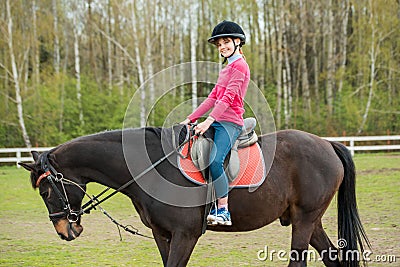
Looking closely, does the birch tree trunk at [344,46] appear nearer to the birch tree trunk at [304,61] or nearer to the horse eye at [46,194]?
the birch tree trunk at [304,61]

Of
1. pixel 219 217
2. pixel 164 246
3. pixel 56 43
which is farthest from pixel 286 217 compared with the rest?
pixel 56 43

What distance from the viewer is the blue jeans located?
506 centimetres

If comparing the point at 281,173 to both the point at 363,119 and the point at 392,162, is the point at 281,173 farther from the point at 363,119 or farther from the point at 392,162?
the point at 363,119

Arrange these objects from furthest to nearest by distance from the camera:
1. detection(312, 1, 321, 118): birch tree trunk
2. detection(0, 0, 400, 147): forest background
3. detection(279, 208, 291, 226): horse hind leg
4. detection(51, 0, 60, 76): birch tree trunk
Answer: detection(312, 1, 321, 118): birch tree trunk → detection(51, 0, 60, 76): birch tree trunk → detection(0, 0, 400, 147): forest background → detection(279, 208, 291, 226): horse hind leg

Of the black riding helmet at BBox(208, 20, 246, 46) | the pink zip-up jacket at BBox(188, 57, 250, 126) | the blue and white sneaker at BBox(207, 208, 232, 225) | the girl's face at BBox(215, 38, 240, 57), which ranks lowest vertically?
the blue and white sneaker at BBox(207, 208, 232, 225)

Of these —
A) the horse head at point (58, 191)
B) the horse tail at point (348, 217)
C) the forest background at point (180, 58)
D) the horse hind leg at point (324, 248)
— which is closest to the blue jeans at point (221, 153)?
the horse head at point (58, 191)

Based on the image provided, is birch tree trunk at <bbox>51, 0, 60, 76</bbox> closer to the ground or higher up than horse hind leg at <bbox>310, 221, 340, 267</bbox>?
higher up

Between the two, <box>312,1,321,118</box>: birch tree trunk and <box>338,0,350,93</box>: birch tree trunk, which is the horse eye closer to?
<box>312,1,321,118</box>: birch tree trunk

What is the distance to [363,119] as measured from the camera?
2995cm

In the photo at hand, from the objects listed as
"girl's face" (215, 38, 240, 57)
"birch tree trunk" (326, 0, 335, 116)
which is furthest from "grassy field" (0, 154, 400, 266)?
"birch tree trunk" (326, 0, 335, 116)

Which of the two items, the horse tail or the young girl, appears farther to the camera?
the horse tail

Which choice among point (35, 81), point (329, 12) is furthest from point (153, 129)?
point (329, 12)

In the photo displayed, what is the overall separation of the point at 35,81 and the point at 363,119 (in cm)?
1881

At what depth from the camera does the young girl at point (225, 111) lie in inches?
197
